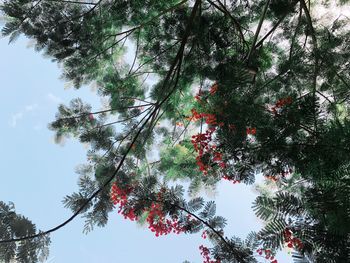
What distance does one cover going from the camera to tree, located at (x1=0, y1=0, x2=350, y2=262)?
9.08ft

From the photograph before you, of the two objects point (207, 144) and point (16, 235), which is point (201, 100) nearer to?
point (207, 144)

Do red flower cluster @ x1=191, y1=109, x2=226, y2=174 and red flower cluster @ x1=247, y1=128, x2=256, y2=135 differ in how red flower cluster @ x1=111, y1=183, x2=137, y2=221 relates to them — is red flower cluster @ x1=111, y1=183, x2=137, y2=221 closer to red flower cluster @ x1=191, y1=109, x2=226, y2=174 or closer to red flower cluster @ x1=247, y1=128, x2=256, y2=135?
red flower cluster @ x1=191, y1=109, x2=226, y2=174

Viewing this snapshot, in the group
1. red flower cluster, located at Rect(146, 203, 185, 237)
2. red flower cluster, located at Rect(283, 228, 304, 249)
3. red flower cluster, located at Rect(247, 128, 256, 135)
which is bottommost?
red flower cluster, located at Rect(283, 228, 304, 249)

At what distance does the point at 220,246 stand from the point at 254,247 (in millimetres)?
331

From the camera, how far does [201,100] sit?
3.71m

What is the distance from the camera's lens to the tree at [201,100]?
2.77 metres

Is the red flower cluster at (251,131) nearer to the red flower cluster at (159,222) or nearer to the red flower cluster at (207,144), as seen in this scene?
the red flower cluster at (207,144)

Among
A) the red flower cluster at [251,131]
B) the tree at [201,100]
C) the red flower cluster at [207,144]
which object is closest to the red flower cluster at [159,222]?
the tree at [201,100]

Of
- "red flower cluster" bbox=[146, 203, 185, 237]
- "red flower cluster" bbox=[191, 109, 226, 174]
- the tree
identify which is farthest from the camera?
"red flower cluster" bbox=[146, 203, 185, 237]

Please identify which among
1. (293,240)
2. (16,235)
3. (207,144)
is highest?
(207,144)

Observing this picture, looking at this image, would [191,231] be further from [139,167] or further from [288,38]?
[288,38]

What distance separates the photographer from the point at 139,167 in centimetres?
512

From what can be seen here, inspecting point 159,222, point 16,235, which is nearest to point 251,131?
point 159,222

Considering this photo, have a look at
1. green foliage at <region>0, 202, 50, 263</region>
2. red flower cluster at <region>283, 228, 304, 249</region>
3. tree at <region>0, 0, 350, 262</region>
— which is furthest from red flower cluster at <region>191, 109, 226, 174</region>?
green foliage at <region>0, 202, 50, 263</region>
